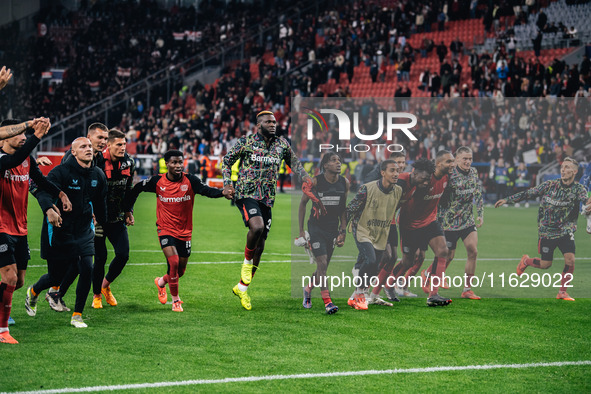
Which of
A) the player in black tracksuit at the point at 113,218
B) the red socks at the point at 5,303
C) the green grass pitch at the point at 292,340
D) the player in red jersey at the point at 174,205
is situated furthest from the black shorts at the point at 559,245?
the red socks at the point at 5,303

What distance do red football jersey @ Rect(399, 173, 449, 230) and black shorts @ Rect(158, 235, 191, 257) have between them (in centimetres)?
262

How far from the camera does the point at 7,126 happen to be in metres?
6.58

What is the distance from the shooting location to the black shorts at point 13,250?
686 centimetres

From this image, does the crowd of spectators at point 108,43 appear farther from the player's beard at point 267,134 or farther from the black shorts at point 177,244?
the black shorts at point 177,244

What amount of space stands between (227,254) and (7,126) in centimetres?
783

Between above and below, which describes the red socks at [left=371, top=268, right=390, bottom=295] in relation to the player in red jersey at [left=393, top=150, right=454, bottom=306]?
below

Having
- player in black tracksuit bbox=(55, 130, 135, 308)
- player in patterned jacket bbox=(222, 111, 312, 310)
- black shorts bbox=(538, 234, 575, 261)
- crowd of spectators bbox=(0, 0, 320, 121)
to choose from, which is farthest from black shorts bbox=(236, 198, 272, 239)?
crowd of spectators bbox=(0, 0, 320, 121)

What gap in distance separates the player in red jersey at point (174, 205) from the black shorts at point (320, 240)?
1.08 metres

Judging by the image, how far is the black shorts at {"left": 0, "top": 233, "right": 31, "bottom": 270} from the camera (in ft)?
22.5

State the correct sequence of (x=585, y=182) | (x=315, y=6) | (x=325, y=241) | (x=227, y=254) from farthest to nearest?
1. (x=315, y=6)
2. (x=227, y=254)
3. (x=585, y=182)
4. (x=325, y=241)

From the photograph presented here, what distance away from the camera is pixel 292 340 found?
7156 mm

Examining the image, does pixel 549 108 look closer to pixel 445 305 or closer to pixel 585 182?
pixel 585 182

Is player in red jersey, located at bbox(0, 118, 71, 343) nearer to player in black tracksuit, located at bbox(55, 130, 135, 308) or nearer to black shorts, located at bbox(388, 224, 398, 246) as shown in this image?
player in black tracksuit, located at bbox(55, 130, 135, 308)

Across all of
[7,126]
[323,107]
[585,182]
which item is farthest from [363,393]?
[585,182]
